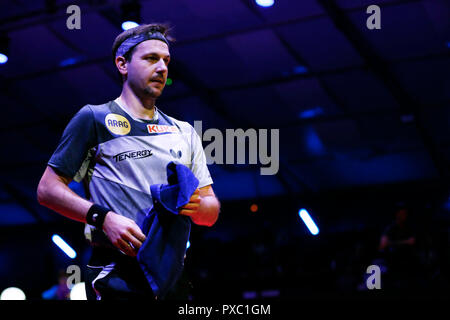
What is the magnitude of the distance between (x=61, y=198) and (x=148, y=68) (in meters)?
0.52

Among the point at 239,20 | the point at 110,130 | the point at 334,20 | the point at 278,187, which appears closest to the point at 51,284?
the point at 278,187

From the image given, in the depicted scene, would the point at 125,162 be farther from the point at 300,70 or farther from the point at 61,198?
the point at 300,70

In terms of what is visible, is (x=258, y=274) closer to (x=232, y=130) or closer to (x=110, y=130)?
(x=232, y=130)

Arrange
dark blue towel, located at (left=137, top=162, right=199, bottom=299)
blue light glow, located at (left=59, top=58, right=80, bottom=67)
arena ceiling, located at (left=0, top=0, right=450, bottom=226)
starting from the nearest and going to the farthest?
dark blue towel, located at (left=137, top=162, right=199, bottom=299) < arena ceiling, located at (left=0, top=0, right=450, bottom=226) < blue light glow, located at (left=59, top=58, right=80, bottom=67)

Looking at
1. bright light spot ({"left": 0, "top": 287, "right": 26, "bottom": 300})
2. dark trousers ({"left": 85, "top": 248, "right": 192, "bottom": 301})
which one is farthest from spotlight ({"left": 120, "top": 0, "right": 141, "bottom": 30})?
dark trousers ({"left": 85, "top": 248, "right": 192, "bottom": 301})

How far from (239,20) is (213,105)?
2060mm

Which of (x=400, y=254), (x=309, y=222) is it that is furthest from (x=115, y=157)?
(x=309, y=222)

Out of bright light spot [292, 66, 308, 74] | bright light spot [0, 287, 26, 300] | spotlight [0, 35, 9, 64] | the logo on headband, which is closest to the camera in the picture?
the logo on headband

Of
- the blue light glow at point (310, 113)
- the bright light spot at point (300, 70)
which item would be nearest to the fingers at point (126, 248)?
the bright light spot at point (300, 70)

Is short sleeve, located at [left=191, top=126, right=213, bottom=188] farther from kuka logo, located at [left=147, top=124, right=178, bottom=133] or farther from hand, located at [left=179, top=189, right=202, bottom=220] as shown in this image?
hand, located at [left=179, top=189, right=202, bottom=220]

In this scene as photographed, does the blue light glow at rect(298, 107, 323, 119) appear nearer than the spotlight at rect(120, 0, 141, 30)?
No

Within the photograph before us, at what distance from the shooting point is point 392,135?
9641 mm

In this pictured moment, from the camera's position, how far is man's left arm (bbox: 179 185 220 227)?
1573 millimetres

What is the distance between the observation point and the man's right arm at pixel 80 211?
5.09 ft
